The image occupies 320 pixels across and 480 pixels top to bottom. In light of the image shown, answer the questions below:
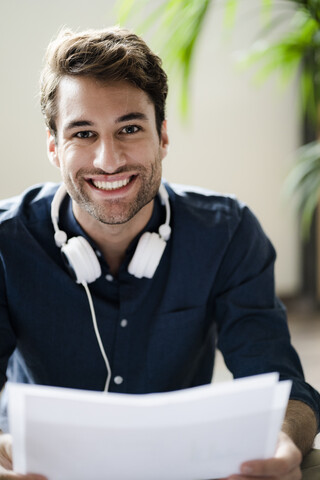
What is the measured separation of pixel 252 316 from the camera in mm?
1314

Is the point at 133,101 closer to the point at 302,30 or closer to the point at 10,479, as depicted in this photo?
the point at 302,30

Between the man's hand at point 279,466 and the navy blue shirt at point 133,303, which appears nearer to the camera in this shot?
the man's hand at point 279,466

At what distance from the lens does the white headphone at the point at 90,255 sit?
1306 mm

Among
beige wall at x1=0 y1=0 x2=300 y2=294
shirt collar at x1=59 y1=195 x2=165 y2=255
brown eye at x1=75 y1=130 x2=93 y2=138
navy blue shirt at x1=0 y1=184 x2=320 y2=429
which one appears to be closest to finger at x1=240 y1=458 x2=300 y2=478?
navy blue shirt at x1=0 y1=184 x2=320 y2=429

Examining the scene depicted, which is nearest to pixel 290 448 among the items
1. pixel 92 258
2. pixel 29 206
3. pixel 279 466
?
pixel 279 466

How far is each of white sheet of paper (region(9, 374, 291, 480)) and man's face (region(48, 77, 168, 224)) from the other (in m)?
0.56

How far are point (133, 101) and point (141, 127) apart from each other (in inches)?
2.2

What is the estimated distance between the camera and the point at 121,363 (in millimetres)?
1360

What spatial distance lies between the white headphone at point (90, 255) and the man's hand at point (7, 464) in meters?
0.38

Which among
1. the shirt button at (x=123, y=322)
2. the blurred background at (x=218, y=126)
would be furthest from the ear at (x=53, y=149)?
the blurred background at (x=218, y=126)

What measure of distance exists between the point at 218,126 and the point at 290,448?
278cm

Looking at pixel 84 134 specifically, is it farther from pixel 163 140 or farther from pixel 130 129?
pixel 163 140

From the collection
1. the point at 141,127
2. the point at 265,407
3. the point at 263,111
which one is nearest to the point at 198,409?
the point at 265,407

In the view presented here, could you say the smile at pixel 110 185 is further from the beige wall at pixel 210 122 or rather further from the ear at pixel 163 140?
the beige wall at pixel 210 122
